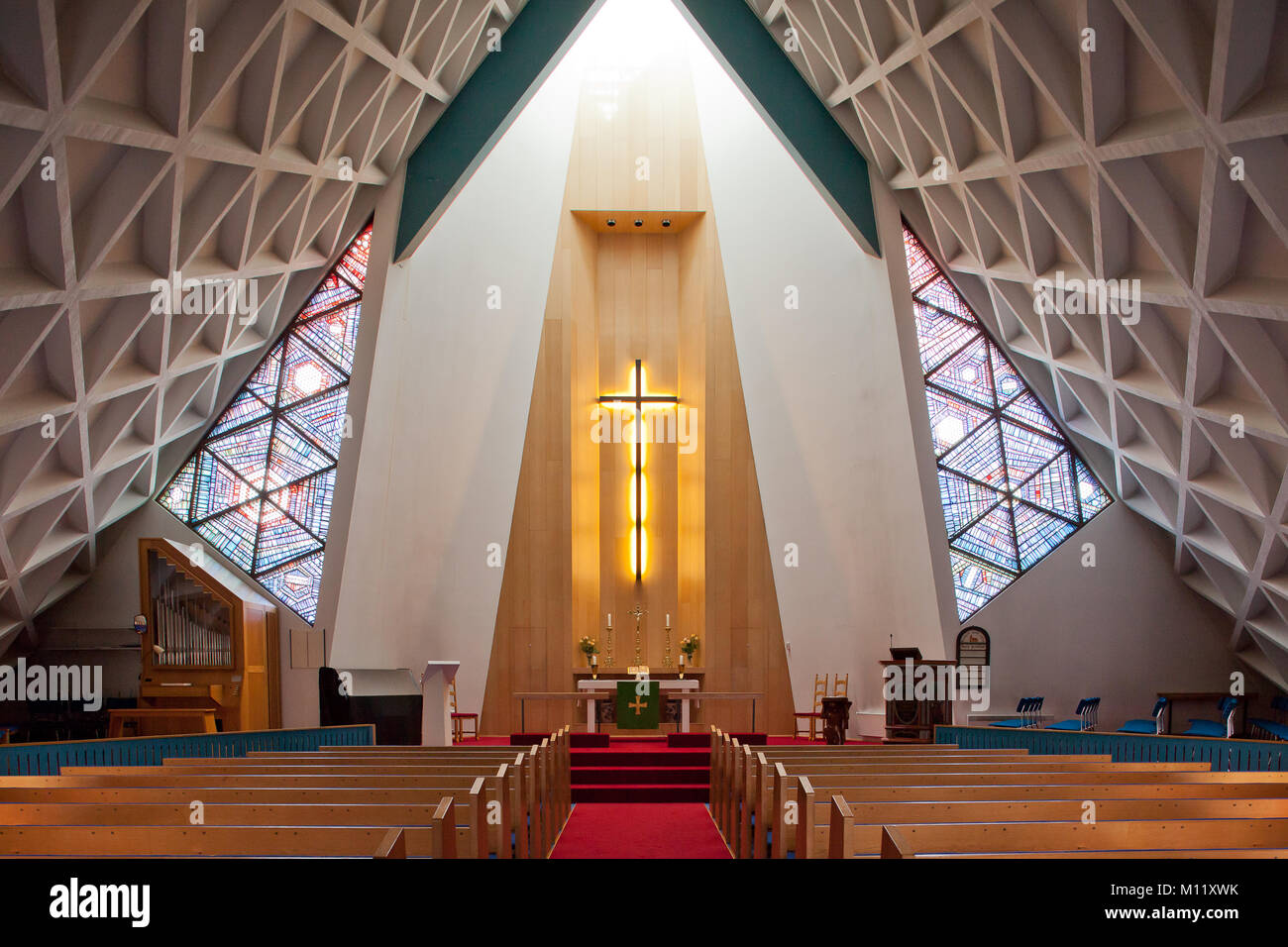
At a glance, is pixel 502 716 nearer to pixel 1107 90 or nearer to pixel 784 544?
pixel 784 544

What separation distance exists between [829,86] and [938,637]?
278 inches

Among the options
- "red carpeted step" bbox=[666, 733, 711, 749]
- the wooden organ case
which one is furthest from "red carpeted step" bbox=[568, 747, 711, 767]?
the wooden organ case

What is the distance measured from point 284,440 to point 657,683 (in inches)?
252

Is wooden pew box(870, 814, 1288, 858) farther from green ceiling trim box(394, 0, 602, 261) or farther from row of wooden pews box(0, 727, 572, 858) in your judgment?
green ceiling trim box(394, 0, 602, 261)

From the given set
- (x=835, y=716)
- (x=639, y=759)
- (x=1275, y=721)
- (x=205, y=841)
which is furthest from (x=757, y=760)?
(x=1275, y=721)

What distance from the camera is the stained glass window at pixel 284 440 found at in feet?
44.0

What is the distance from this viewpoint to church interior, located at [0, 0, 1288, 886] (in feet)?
18.6

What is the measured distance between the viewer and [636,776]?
977 cm

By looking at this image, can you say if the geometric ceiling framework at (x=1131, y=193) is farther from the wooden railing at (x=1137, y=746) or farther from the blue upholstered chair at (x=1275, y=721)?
the wooden railing at (x=1137, y=746)

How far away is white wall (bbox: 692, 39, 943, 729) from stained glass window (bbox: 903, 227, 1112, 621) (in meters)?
1.62

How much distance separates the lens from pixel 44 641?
13.2m

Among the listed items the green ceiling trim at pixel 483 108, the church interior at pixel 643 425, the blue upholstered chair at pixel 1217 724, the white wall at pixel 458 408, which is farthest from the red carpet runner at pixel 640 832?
the blue upholstered chair at pixel 1217 724

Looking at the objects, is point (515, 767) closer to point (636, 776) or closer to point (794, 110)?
point (636, 776)
